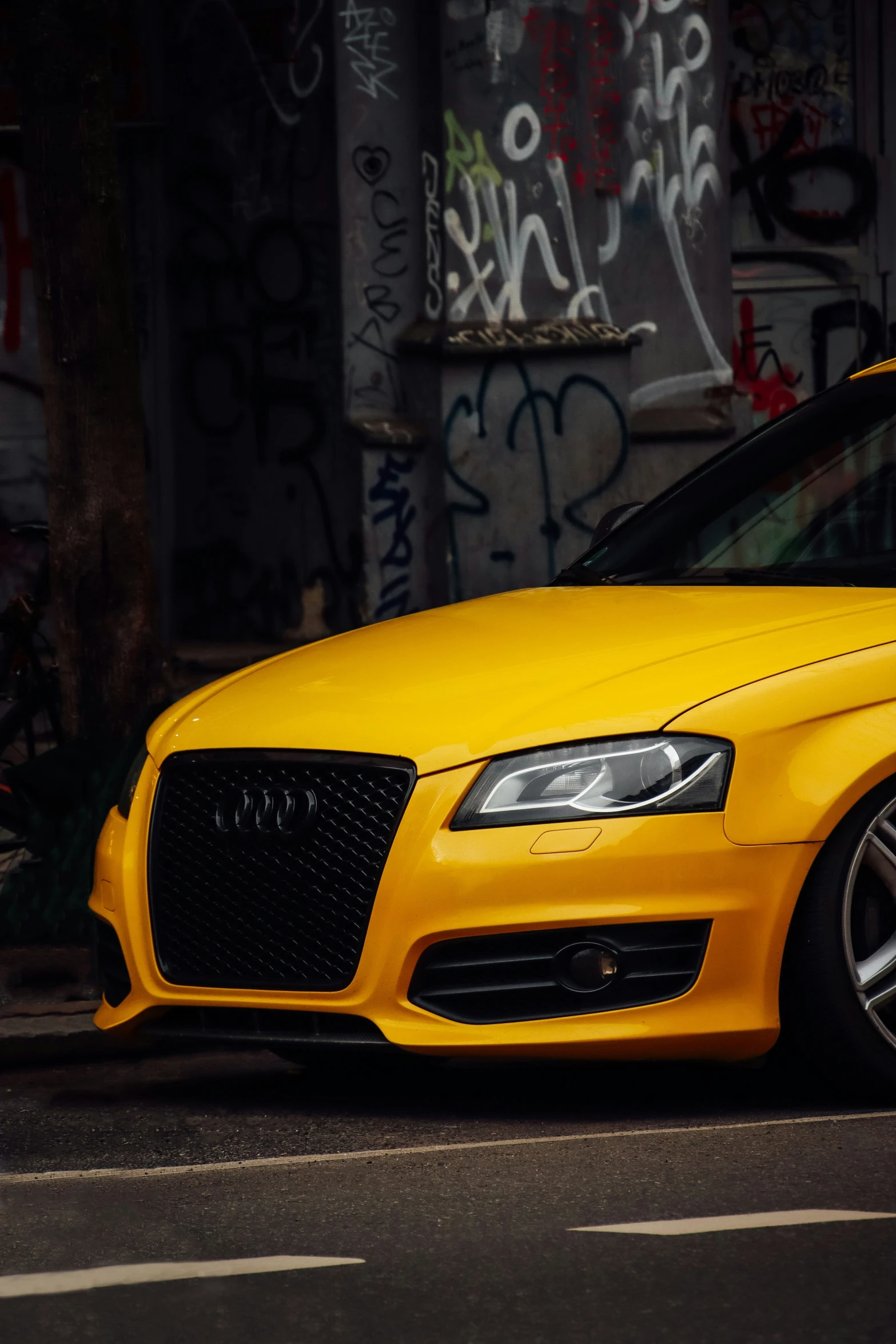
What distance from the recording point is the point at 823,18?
40.7 feet

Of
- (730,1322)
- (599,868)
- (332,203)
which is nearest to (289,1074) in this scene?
(599,868)

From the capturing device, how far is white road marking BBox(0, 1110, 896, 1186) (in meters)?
4.26

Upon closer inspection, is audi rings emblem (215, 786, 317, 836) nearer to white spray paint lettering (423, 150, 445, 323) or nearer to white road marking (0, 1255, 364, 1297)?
white road marking (0, 1255, 364, 1297)

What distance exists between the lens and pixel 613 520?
600 centimetres

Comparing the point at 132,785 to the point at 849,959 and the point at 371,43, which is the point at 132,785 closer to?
the point at 849,959

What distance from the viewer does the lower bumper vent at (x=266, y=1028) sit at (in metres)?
4.46

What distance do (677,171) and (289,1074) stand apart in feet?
24.7

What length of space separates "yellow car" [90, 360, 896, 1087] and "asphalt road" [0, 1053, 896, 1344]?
0.23 meters

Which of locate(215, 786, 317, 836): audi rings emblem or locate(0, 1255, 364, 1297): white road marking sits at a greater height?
locate(215, 786, 317, 836): audi rings emblem

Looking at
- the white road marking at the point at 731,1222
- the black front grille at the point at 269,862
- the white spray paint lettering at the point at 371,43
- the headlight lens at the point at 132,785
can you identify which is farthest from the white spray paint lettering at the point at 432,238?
the white road marking at the point at 731,1222

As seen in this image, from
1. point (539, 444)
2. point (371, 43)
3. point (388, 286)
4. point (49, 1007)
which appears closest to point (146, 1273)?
point (49, 1007)

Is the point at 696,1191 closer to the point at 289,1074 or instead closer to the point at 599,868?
the point at 599,868

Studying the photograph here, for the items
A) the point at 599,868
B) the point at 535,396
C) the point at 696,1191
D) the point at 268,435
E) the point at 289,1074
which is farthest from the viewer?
the point at 268,435

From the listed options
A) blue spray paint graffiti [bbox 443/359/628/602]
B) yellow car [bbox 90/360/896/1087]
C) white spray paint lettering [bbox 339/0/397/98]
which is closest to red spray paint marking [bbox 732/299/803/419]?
blue spray paint graffiti [bbox 443/359/628/602]
